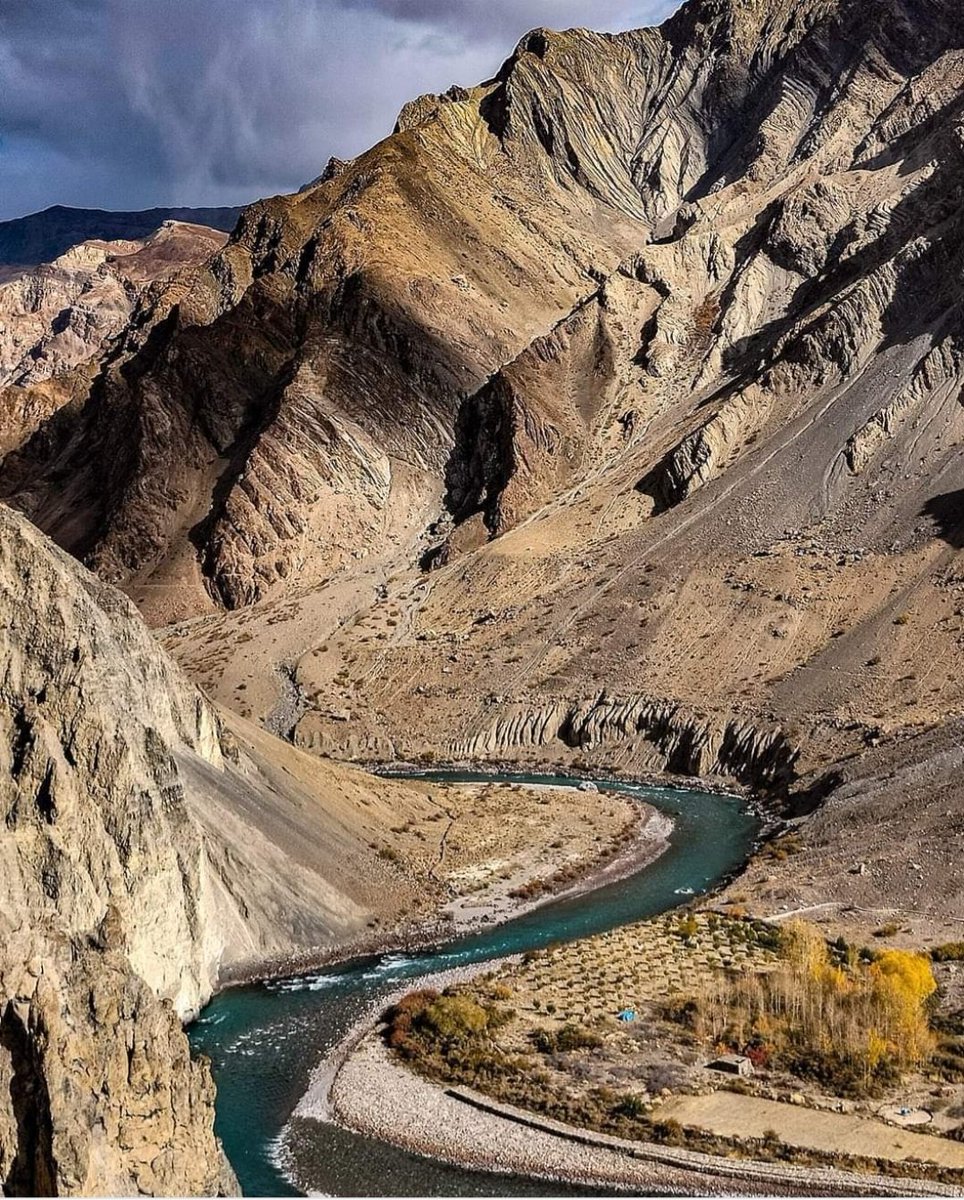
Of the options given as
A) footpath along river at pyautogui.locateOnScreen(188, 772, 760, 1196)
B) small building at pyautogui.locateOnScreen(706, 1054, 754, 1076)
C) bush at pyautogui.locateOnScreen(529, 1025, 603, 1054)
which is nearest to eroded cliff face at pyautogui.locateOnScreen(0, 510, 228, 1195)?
footpath along river at pyautogui.locateOnScreen(188, 772, 760, 1196)

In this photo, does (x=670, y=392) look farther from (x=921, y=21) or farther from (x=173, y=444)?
(x=921, y=21)

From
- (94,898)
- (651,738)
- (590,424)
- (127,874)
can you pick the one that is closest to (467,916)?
(127,874)

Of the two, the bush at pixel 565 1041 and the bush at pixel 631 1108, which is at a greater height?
the bush at pixel 565 1041

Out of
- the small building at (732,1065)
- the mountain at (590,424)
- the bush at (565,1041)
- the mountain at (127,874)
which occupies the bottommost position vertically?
the small building at (732,1065)

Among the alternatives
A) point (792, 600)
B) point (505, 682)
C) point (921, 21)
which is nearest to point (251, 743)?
Result: point (505, 682)

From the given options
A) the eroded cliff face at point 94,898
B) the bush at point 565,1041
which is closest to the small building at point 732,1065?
the bush at point 565,1041

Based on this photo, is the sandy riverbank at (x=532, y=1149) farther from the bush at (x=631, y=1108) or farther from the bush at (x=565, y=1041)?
the bush at (x=565, y=1041)
